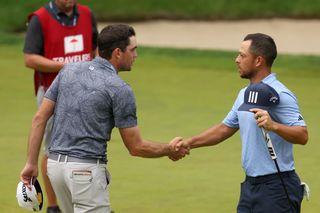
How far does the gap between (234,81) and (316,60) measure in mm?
2821

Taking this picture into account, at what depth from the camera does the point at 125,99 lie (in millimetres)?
7473

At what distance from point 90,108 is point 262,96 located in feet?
Result: 3.78

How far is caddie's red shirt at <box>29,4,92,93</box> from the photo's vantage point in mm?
10320

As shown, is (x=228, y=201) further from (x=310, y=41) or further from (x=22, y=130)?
(x=310, y=41)

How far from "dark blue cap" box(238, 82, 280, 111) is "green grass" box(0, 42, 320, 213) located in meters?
2.88

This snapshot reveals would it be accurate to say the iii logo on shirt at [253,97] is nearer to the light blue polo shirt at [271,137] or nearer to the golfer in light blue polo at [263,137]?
the golfer in light blue polo at [263,137]

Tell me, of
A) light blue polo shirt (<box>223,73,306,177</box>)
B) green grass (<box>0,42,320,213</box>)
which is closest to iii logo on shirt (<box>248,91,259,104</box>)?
light blue polo shirt (<box>223,73,306,177</box>)

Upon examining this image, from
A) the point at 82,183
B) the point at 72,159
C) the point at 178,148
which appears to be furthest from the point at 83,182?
the point at 178,148

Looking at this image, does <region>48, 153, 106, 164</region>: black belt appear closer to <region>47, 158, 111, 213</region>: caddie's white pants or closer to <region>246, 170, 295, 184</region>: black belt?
<region>47, 158, 111, 213</region>: caddie's white pants

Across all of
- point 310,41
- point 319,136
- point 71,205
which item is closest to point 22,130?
point 319,136

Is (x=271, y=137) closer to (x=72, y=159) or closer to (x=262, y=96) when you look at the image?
(x=262, y=96)

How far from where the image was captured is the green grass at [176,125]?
10625mm

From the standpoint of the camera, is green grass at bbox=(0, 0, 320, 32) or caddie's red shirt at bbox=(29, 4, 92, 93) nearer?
caddie's red shirt at bbox=(29, 4, 92, 93)

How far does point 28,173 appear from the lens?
25.5ft
